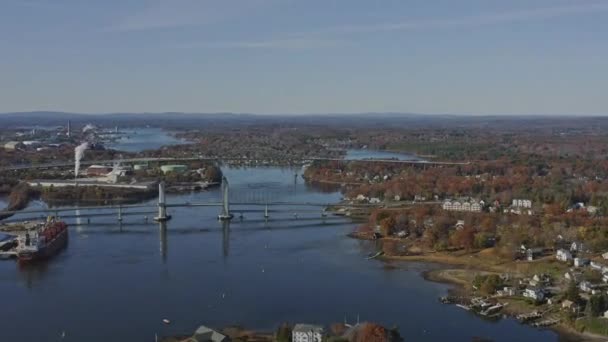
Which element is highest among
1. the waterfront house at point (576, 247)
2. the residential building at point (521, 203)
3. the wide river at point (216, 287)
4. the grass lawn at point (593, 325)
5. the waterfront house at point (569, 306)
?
the residential building at point (521, 203)

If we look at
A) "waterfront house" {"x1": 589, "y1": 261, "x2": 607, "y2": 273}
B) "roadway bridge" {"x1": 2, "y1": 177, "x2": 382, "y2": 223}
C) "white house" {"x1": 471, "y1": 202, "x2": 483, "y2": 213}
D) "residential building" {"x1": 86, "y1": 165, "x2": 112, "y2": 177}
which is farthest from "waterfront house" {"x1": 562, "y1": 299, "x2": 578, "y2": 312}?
"residential building" {"x1": 86, "y1": 165, "x2": 112, "y2": 177}

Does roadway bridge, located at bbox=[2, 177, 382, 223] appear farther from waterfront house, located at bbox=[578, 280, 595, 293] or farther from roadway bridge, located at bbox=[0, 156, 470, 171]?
roadway bridge, located at bbox=[0, 156, 470, 171]

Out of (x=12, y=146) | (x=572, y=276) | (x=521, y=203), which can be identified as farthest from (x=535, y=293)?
(x=12, y=146)

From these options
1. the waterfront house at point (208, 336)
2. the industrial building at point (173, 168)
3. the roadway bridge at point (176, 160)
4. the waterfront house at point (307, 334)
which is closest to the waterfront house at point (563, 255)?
the waterfront house at point (307, 334)

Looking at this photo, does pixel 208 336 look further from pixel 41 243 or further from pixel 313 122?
pixel 313 122

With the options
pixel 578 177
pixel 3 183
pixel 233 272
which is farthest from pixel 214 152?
pixel 233 272

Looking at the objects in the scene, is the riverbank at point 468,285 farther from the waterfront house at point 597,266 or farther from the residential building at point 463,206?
the residential building at point 463,206

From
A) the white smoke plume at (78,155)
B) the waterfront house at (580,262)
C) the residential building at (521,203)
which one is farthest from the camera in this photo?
the white smoke plume at (78,155)
